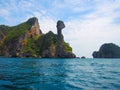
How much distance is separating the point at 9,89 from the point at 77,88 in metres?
7.47

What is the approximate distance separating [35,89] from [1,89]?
3.42 meters

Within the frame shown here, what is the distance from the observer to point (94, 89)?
20.8m

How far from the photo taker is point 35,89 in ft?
64.8

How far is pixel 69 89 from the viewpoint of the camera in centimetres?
2086

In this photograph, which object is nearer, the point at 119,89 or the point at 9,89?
the point at 9,89

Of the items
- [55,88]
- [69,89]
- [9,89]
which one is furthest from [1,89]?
[69,89]

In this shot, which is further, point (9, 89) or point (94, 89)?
point (94, 89)

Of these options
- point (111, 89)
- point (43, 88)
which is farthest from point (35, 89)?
point (111, 89)

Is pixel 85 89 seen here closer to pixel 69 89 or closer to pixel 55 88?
pixel 69 89

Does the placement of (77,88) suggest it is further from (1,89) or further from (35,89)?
(1,89)

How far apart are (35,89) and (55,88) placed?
95.2 inches

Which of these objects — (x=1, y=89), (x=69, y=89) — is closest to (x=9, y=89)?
(x=1, y=89)

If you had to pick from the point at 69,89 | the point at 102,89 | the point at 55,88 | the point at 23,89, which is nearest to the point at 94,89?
the point at 102,89

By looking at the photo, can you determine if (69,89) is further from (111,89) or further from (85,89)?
(111,89)
